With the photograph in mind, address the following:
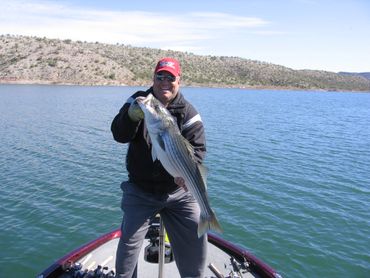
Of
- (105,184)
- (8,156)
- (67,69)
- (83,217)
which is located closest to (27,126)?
(8,156)

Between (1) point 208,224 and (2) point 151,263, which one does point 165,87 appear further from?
(2) point 151,263

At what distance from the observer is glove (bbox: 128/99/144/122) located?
484cm

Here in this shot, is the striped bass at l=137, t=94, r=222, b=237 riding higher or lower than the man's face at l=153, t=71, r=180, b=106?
lower

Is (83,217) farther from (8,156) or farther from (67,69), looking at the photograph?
(67,69)

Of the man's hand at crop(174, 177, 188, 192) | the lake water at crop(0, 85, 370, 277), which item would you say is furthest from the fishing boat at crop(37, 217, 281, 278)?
the lake water at crop(0, 85, 370, 277)

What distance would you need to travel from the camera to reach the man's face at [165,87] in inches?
209

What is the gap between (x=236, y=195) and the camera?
17562 millimetres

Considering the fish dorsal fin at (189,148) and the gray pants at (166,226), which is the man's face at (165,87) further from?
the gray pants at (166,226)

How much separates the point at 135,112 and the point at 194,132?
1.03 meters

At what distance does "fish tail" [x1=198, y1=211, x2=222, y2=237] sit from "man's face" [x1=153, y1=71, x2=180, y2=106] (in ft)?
5.55

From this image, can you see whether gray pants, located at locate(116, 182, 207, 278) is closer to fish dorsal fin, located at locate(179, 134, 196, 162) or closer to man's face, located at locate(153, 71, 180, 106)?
fish dorsal fin, located at locate(179, 134, 196, 162)

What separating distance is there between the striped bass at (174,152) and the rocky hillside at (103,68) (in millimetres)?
105068

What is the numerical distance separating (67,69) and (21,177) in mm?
99254

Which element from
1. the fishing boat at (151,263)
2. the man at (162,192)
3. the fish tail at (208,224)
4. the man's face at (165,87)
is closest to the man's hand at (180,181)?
the man at (162,192)
